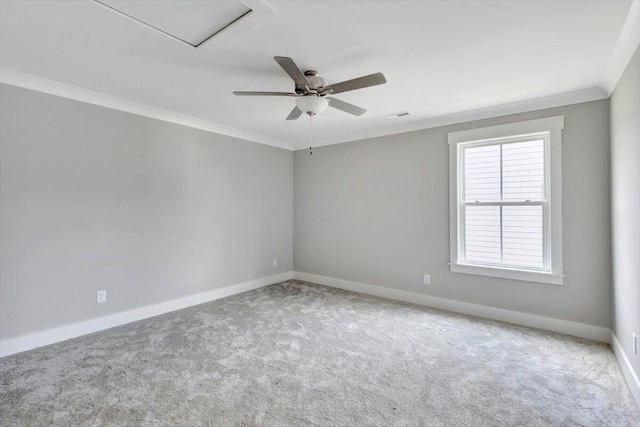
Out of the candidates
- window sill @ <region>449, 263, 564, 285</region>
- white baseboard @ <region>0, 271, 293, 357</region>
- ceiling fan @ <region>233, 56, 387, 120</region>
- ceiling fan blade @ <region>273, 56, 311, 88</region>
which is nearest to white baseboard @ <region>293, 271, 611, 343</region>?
window sill @ <region>449, 263, 564, 285</region>

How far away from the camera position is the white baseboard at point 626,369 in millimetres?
2055

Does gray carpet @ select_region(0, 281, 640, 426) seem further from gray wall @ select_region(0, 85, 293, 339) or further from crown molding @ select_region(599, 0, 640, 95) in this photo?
crown molding @ select_region(599, 0, 640, 95)

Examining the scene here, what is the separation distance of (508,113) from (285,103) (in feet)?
8.34

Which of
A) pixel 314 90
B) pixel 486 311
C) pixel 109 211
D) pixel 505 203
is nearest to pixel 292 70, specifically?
pixel 314 90

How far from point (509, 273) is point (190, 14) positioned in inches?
152

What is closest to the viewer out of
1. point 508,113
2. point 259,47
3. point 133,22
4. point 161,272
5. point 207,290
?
point 133,22

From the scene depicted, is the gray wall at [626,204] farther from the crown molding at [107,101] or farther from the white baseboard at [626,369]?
the crown molding at [107,101]

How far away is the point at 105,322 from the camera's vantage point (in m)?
3.26

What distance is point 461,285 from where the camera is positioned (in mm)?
3852

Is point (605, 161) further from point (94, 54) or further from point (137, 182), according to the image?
point (137, 182)

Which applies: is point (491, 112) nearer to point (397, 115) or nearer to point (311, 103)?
point (397, 115)

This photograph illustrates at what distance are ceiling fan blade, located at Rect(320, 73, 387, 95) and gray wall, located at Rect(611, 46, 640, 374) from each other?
169 centimetres

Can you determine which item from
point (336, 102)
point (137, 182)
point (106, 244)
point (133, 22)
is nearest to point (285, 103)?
point (336, 102)

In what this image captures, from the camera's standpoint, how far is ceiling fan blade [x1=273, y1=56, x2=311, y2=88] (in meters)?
1.96
